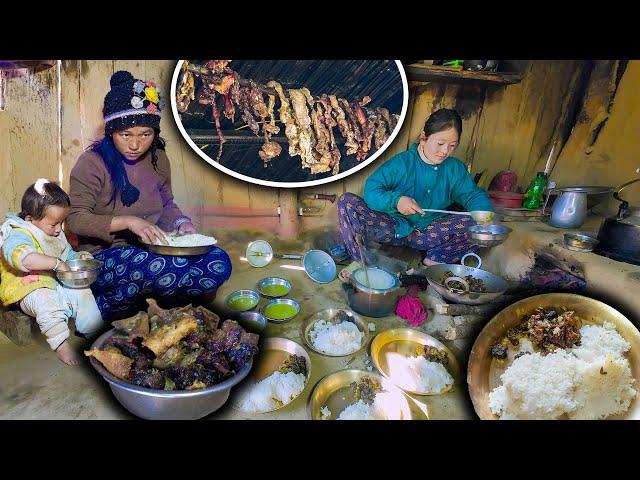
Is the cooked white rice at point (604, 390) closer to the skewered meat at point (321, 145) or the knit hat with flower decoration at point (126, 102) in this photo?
the skewered meat at point (321, 145)

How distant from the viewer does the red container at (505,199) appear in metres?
2.83

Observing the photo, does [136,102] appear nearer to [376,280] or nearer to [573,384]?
[376,280]

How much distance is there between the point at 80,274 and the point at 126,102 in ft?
3.77

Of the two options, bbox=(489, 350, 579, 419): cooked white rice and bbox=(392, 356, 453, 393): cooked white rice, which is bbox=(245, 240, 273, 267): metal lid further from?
bbox=(489, 350, 579, 419): cooked white rice

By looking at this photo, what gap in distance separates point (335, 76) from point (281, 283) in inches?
67.7

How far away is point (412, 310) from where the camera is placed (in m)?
2.69

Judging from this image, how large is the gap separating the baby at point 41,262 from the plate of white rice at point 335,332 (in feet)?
5.14

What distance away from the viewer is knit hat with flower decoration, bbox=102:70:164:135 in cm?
213

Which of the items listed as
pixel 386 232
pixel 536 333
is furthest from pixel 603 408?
pixel 386 232

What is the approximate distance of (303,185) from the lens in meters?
2.76

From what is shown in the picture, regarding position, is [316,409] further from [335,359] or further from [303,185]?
[303,185]

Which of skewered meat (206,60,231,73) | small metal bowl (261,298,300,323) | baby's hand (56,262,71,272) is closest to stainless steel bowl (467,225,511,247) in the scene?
small metal bowl (261,298,300,323)

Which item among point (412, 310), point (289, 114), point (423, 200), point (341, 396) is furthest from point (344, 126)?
point (341, 396)

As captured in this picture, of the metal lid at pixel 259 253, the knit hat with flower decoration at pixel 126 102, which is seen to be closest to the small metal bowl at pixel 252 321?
the metal lid at pixel 259 253
